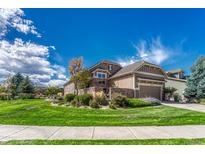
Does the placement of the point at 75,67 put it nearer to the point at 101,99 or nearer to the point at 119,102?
the point at 101,99

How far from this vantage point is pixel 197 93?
62.4 ft

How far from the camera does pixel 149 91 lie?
1880 cm

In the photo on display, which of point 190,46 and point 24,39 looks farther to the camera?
point 190,46

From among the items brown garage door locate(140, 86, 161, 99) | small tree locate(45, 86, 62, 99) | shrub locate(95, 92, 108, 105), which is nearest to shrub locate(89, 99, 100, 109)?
shrub locate(95, 92, 108, 105)

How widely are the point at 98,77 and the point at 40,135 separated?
16.6 metres

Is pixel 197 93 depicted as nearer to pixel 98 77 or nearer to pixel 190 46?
pixel 190 46

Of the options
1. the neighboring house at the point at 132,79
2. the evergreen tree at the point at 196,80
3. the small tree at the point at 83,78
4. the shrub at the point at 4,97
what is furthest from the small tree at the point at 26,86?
the evergreen tree at the point at 196,80

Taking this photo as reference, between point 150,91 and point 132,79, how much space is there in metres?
3.08

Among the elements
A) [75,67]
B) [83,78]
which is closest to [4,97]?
[75,67]

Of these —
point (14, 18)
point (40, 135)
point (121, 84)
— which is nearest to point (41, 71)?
point (14, 18)

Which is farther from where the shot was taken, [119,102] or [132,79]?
[132,79]

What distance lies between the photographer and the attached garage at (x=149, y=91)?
17.9 m

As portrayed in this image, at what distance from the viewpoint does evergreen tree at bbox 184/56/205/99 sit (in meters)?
19.0

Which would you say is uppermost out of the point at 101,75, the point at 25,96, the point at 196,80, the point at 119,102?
the point at 101,75
